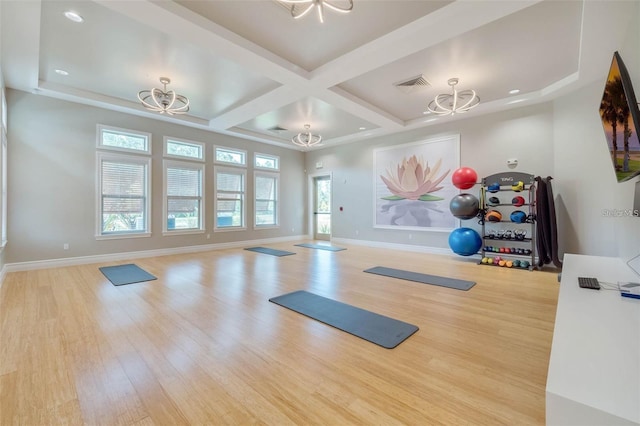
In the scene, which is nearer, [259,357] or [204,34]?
[259,357]

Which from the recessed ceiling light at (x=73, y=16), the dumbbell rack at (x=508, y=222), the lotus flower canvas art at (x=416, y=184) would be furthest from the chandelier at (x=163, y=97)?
the dumbbell rack at (x=508, y=222)

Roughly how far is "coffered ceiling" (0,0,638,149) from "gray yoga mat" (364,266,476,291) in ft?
10.9

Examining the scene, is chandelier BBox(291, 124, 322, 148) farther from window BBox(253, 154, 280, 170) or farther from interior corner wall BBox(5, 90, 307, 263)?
interior corner wall BBox(5, 90, 307, 263)

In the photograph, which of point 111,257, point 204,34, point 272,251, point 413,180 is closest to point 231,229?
point 272,251

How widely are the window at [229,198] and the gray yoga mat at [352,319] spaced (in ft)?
16.5

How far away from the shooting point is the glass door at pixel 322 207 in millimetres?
9562

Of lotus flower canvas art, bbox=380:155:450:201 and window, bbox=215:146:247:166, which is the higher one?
window, bbox=215:146:247:166

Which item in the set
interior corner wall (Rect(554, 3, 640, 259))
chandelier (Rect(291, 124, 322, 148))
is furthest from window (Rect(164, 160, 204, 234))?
interior corner wall (Rect(554, 3, 640, 259))

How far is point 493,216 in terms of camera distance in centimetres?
545

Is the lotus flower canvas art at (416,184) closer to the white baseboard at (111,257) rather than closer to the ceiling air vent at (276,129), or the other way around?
the ceiling air vent at (276,129)

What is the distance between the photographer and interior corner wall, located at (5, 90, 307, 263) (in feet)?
16.0

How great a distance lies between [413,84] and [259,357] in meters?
4.88

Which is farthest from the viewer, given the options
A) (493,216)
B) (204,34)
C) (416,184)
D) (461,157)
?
(416,184)

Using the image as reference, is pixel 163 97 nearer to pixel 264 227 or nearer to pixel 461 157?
pixel 264 227
